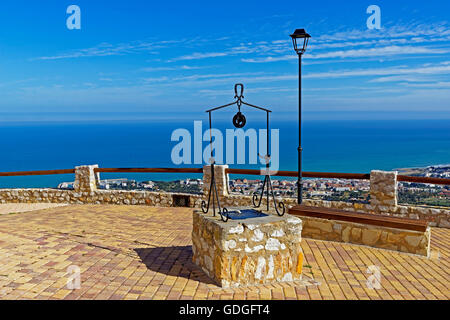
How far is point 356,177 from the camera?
30.4ft

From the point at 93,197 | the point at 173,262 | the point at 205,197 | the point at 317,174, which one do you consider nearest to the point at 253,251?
the point at 173,262

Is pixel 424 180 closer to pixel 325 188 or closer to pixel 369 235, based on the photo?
pixel 325 188

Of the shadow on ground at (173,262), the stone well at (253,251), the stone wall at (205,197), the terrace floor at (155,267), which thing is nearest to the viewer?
the terrace floor at (155,267)

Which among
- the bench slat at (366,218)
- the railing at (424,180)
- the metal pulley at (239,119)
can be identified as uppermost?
the metal pulley at (239,119)

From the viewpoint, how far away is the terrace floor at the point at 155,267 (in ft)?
15.5

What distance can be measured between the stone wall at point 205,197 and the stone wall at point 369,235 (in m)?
0.96

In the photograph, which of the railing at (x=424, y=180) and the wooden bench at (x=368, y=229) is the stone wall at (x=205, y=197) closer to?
the railing at (x=424, y=180)

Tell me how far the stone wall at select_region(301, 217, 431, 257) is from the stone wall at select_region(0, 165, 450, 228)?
3.15 ft

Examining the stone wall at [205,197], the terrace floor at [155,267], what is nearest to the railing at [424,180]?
the stone wall at [205,197]

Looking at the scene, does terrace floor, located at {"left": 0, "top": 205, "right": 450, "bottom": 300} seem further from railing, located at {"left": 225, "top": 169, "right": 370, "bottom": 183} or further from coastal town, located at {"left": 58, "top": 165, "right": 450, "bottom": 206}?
railing, located at {"left": 225, "top": 169, "right": 370, "bottom": 183}

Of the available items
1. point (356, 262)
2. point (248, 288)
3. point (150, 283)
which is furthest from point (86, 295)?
point (356, 262)

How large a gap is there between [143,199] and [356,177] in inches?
234

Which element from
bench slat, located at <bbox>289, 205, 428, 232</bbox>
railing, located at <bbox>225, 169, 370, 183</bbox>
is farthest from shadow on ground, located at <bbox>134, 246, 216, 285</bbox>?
railing, located at <bbox>225, 169, 370, 183</bbox>

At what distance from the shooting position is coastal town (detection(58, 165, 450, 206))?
9052mm
